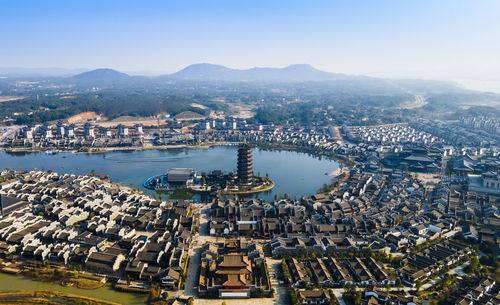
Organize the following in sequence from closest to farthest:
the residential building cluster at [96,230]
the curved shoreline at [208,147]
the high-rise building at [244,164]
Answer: the residential building cluster at [96,230]
the high-rise building at [244,164]
the curved shoreline at [208,147]

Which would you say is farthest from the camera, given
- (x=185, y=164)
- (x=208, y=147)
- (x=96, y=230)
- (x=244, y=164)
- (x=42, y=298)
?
(x=208, y=147)

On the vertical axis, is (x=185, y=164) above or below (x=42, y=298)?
above

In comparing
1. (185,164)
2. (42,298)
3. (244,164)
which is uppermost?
(244,164)

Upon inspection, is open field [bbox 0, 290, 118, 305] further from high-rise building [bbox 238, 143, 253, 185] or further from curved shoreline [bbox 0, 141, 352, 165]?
curved shoreline [bbox 0, 141, 352, 165]

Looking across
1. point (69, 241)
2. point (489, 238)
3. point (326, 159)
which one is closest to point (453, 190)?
point (489, 238)

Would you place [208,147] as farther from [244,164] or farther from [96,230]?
[96,230]

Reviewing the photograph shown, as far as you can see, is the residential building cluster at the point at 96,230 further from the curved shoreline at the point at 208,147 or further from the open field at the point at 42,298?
the curved shoreline at the point at 208,147

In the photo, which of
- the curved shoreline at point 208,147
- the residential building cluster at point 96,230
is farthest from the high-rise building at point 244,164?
the curved shoreline at point 208,147

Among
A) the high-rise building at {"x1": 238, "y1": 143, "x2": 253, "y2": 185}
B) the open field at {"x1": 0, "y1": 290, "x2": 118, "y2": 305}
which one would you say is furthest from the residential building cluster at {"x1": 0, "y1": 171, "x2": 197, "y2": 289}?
the high-rise building at {"x1": 238, "y1": 143, "x2": 253, "y2": 185}

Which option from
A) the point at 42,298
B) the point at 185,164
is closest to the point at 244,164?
the point at 185,164

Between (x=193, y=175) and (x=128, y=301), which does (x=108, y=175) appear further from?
(x=128, y=301)
